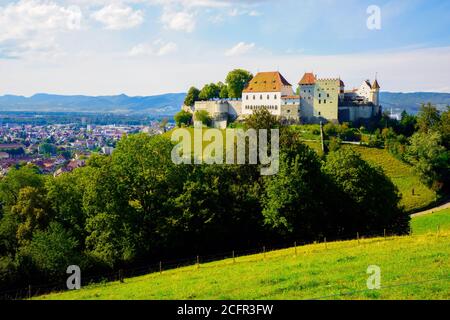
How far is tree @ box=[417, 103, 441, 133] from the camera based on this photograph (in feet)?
257

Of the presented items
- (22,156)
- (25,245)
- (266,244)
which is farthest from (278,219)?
(22,156)

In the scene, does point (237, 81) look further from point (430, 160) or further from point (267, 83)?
point (430, 160)

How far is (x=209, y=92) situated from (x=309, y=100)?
2826cm

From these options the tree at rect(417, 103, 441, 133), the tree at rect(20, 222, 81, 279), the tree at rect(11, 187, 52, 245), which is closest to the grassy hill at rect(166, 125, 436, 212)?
the tree at rect(417, 103, 441, 133)

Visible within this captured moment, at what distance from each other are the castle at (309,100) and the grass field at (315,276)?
58527 millimetres

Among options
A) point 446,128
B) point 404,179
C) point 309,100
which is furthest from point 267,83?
point 404,179

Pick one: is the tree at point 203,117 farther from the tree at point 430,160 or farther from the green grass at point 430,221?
the green grass at point 430,221

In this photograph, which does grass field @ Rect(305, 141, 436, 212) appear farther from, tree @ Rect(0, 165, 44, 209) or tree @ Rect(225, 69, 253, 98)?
tree @ Rect(0, 165, 44, 209)

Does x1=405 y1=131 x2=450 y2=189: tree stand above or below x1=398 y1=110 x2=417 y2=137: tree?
below

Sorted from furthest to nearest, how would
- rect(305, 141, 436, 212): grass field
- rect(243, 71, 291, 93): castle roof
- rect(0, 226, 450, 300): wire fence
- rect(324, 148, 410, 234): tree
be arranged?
rect(243, 71, 291, 93): castle roof → rect(305, 141, 436, 212): grass field → rect(324, 148, 410, 234): tree → rect(0, 226, 450, 300): wire fence

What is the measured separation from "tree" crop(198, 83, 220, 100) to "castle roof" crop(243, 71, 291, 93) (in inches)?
559

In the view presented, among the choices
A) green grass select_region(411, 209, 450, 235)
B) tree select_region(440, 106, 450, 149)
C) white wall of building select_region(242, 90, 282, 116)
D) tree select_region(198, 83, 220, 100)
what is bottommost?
green grass select_region(411, 209, 450, 235)

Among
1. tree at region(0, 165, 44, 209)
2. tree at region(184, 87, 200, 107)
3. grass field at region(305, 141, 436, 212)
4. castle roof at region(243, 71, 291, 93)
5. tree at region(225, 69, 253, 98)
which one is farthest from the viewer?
tree at region(184, 87, 200, 107)

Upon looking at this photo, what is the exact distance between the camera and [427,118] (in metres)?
79.9
